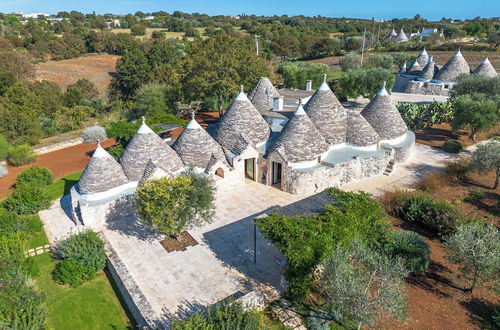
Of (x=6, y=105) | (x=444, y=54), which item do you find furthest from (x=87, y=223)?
(x=444, y=54)

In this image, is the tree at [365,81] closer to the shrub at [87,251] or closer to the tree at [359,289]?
the tree at [359,289]

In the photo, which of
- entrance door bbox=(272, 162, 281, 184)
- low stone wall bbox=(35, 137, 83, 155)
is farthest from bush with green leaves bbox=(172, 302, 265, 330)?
low stone wall bbox=(35, 137, 83, 155)

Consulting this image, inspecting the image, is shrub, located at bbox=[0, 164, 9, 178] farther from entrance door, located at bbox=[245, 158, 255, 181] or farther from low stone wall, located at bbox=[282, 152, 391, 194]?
low stone wall, located at bbox=[282, 152, 391, 194]

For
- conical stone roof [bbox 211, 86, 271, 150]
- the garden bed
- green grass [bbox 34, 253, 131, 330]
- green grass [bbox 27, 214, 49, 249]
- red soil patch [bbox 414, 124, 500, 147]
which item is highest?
conical stone roof [bbox 211, 86, 271, 150]

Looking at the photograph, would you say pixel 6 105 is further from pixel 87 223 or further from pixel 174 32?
pixel 174 32

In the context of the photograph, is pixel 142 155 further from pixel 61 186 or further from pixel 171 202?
pixel 61 186

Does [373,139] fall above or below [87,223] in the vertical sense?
above
